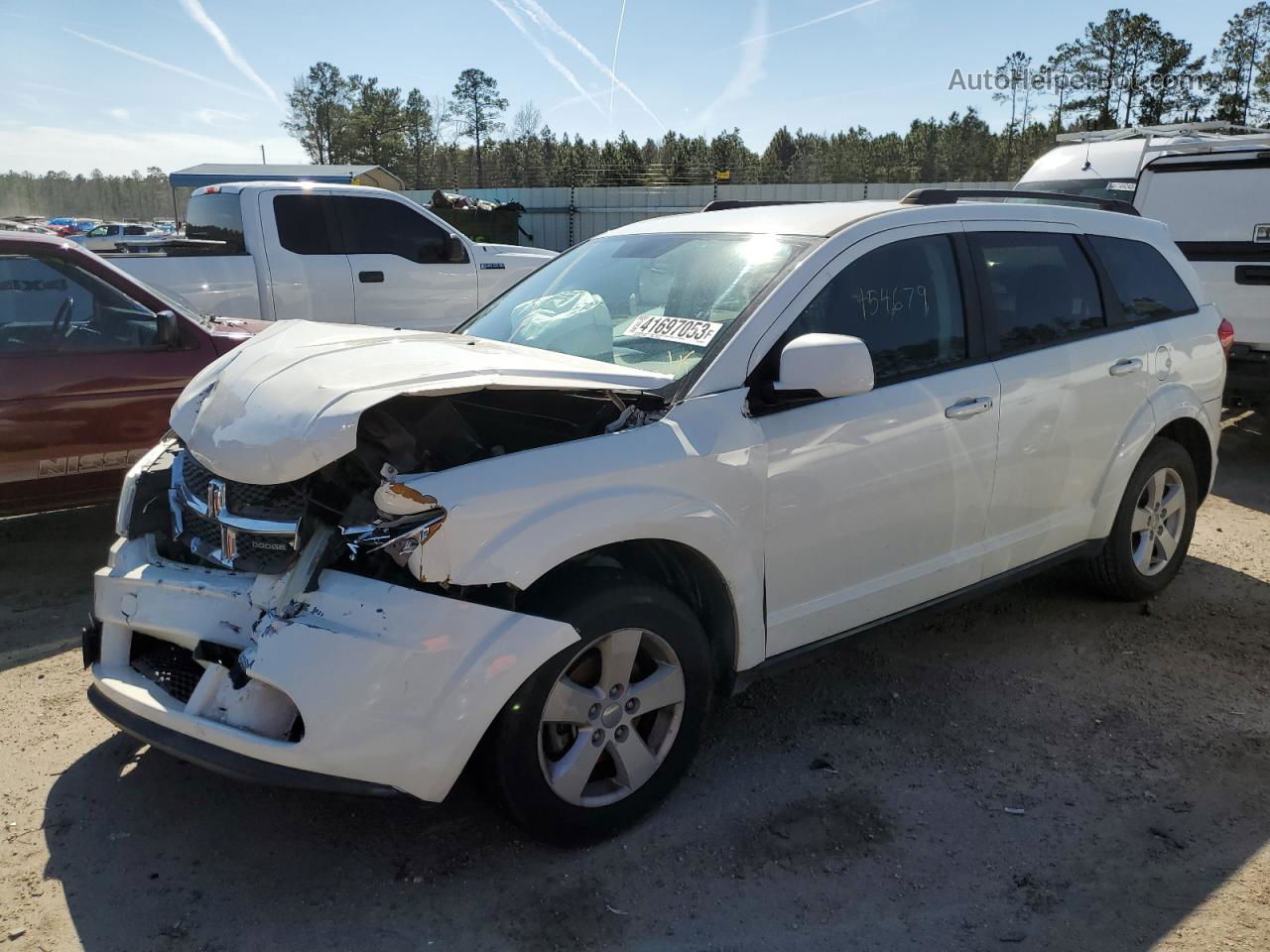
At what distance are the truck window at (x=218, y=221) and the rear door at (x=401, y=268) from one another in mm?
880

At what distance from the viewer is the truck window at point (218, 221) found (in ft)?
28.3

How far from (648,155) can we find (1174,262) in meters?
53.3

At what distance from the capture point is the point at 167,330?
17.9 ft

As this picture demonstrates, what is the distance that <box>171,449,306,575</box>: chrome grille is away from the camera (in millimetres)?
2861

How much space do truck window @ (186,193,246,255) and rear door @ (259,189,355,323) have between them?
256 mm

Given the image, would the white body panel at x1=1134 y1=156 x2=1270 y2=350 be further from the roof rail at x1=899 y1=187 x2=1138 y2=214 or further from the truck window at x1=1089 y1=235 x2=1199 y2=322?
the roof rail at x1=899 y1=187 x2=1138 y2=214

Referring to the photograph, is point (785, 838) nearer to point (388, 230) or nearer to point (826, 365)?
point (826, 365)

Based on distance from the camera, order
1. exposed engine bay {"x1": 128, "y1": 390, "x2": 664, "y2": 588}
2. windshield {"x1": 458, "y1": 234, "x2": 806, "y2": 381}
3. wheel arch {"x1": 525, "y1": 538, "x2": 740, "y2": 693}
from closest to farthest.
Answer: exposed engine bay {"x1": 128, "y1": 390, "x2": 664, "y2": 588} → wheel arch {"x1": 525, "y1": 538, "x2": 740, "y2": 693} → windshield {"x1": 458, "y1": 234, "x2": 806, "y2": 381}

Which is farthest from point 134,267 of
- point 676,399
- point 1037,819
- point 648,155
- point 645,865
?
point 648,155

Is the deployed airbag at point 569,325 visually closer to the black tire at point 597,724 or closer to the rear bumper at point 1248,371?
the black tire at point 597,724

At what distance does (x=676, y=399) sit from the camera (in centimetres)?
306

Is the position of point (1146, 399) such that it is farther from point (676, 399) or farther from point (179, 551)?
point (179, 551)

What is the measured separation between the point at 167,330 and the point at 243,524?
304cm

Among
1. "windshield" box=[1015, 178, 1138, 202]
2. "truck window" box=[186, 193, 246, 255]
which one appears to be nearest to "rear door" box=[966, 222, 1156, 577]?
"windshield" box=[1015, 178, 1138, 202]
